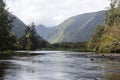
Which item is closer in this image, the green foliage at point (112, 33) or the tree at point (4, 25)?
the green foliage at point (112, 33)

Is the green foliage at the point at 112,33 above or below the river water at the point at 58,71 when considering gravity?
above

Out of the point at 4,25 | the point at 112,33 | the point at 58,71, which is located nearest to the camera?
the point at 58,71

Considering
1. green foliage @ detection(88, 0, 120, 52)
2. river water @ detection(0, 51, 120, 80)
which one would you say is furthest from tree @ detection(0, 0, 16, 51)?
river water @ detection(0, 51, 120, 80)

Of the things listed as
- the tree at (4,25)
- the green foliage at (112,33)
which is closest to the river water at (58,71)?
the green foliage at (112,33)

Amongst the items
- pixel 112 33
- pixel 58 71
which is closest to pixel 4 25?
pixel 112 33

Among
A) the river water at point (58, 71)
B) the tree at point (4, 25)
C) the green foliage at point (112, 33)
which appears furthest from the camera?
the tree at point (4, 25)

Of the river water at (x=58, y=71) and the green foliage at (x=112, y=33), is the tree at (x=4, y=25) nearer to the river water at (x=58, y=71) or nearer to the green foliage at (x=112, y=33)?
the green foliage at (x=112, y=33)

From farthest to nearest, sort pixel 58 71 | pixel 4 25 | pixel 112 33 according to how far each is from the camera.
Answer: pixel 4 25 < pixel 112 33 < pixel 58 71

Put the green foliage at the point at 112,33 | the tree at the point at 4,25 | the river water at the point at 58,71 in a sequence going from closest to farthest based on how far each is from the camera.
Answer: the river water at the point at 58,71, the green foliage at the point at 112,33, the tree at the point at 4,25

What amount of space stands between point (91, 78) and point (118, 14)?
9610 cm

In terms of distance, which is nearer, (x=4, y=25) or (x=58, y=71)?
(x=58, y=71)

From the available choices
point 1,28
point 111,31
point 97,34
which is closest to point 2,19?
point 1,28

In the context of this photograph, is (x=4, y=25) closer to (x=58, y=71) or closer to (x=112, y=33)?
(x=112, y=33)

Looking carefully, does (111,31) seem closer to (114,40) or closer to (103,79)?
(114,40)
